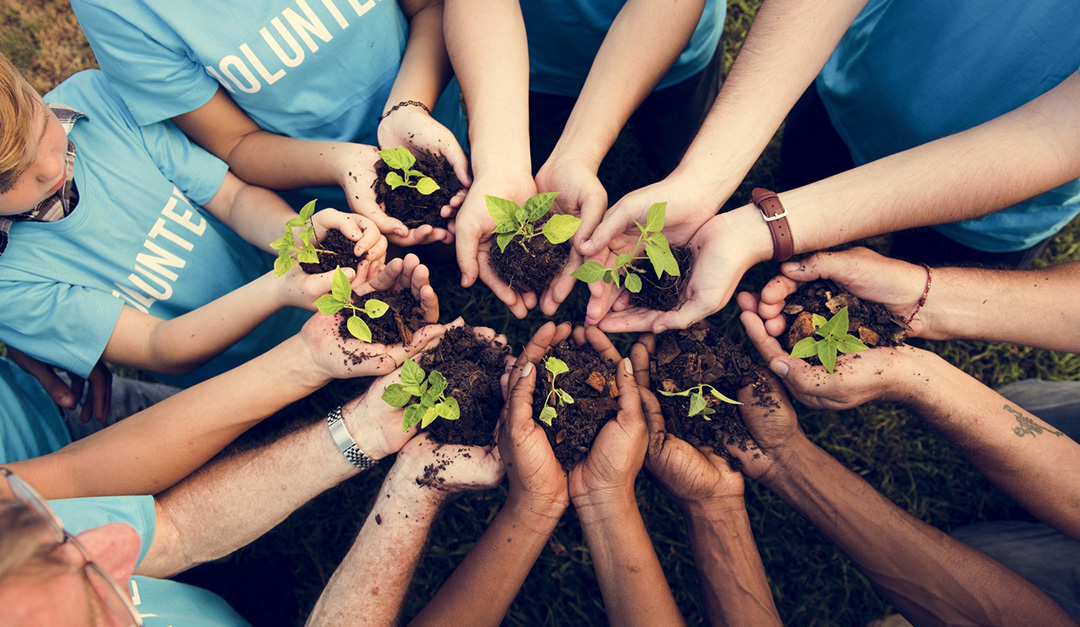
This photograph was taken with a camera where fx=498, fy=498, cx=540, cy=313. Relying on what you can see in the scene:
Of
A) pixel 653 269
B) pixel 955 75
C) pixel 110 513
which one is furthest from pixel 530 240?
pixel 110 513

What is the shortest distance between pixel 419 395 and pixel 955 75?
2.44 m

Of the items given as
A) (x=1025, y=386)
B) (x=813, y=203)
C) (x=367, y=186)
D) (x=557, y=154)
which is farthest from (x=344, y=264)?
(x=1025, y=386)

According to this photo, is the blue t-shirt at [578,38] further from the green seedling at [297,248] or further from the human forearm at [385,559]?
the human forearm at [385,559]

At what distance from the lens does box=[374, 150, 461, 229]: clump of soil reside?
2.27 m

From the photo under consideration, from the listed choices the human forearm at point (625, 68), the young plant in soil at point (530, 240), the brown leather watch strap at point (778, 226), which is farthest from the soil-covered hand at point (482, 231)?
the brown leather watch strap at point (778, 226)

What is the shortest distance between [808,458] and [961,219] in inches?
45.9

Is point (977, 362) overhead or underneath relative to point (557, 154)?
underneath

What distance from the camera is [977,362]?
3.17 m

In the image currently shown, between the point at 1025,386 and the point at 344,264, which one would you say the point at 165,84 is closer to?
the point at 344,264

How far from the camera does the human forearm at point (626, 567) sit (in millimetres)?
1948

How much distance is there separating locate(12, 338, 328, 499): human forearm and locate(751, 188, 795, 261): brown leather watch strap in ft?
6.88

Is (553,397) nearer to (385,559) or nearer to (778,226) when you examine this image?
(385,559)

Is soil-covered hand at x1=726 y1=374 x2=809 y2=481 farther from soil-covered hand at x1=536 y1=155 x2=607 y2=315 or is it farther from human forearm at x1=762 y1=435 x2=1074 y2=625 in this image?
soil-covered hand at x1=536 y1=155 x2=607 y2=315

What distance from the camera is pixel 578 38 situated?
2.47m
